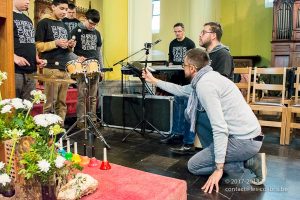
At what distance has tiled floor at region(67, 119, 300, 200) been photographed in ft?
6.57

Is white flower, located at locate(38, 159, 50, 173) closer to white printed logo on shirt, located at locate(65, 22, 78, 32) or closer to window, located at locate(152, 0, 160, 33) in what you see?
white printed logo on shirt, located at locate(65, 22, 78, 32)

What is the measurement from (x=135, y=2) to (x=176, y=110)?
2.16 meters

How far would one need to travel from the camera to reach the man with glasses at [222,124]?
1919mm

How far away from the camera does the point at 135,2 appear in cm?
472

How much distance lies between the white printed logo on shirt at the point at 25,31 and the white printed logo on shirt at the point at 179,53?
2.46 meters

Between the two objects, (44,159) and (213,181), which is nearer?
(44,159)

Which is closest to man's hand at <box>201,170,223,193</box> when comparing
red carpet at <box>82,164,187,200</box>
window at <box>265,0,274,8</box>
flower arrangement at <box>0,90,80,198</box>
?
red carpet at <box>82,164,187,200</box>

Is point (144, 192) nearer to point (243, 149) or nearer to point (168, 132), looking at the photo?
point (243, 149)

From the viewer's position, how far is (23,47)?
8.11ft

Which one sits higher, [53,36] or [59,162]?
[53,36]

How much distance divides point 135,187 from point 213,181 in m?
1.03

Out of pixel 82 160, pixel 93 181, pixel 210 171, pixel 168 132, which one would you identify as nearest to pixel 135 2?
pixel 168 132

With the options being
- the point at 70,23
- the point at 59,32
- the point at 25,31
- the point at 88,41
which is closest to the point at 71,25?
the point at 70,23

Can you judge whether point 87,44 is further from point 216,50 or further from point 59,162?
point 59,162
